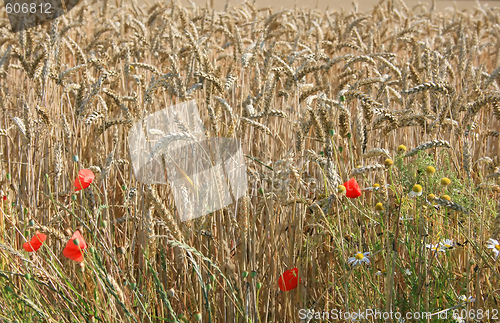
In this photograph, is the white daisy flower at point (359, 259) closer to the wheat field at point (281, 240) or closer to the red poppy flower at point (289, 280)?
the wheat field at point (281, 240)

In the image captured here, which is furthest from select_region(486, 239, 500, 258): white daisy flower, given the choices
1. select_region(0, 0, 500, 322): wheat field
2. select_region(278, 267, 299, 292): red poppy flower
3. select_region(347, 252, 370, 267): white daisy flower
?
select_region(278, 267, 299, 292): red poppy flower

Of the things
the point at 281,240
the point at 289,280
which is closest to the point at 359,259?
the point at 289,280

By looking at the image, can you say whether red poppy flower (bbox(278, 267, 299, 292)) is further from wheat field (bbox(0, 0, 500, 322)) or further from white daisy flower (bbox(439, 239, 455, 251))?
white daisy flower (bbox(439, 239, 455, 251))

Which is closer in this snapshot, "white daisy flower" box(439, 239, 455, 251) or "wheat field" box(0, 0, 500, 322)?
"wheat field" box(0, 0, 500, 322)

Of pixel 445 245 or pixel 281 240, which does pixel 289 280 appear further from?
pixel 445 245

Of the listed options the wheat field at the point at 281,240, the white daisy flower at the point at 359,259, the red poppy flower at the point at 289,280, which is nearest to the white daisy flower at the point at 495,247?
the wheat field at the point at 281,240

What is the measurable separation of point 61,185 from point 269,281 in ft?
3.15

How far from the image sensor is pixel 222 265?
4.00ft

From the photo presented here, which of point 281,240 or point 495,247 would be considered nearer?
point 495,247

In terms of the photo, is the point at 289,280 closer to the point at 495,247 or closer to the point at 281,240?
the point at 281,240

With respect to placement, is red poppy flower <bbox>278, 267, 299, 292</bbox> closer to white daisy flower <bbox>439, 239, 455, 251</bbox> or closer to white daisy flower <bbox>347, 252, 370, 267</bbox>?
white daisy flower <bbox>347, 252, 370, 267</bbox>

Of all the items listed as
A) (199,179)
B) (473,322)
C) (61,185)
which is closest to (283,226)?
(199,179)

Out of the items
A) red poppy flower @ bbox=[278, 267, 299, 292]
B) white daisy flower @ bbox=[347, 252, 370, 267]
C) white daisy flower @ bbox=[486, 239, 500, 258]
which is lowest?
red poppy flower @ bbox=[278, 267, 299, 292]

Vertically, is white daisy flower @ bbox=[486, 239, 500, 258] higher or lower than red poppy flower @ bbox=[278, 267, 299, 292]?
higher
